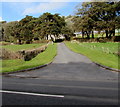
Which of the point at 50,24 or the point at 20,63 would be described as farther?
the point at 50,24

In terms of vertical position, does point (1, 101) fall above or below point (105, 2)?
below

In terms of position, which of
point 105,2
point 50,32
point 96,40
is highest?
point 105,2

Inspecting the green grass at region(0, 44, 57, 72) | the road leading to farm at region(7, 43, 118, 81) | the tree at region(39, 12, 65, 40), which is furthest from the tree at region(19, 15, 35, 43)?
the road leading to farm at region(7, 43, 118, 81)

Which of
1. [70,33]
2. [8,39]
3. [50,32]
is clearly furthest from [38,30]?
[8,39]

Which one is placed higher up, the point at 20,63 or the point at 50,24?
the point at 50,24

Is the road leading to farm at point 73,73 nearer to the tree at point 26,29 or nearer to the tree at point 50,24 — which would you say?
the tree at point 50,24

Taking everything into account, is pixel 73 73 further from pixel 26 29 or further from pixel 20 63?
pixel 26 29

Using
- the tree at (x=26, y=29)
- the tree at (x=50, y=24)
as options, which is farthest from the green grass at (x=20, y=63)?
the tree at (x=26, y=29)

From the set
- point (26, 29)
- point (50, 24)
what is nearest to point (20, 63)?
point (50, 24)

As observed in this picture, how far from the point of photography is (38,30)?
218ft

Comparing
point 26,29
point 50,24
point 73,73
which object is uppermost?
point 50,24

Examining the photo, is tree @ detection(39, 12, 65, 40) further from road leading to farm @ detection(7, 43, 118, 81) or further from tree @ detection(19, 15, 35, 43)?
road leading to farm @ detection(7, 43, 118, 81)

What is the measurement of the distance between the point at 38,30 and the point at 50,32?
846 cm

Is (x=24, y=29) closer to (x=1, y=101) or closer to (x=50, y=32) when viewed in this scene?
(x=50, y=32)
